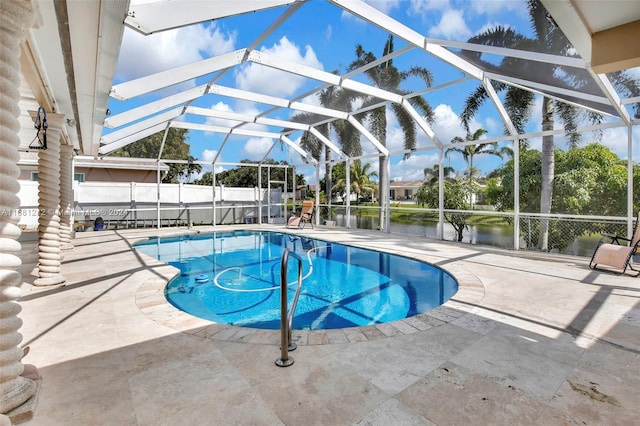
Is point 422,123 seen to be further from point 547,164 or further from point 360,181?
point 360,181

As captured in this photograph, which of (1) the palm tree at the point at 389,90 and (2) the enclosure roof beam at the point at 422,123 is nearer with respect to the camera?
(2) the enclosure roof beam at the point at 422,123

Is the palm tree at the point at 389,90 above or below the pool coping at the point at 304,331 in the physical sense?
above

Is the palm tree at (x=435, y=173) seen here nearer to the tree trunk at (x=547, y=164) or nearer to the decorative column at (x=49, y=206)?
the tree trunk at (x=547, y=164)

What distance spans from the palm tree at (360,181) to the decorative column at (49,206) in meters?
23.2

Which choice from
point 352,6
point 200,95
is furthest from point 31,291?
point 352,6

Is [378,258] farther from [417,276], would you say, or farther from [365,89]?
[365,89]

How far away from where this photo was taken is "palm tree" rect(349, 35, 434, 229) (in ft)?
29.7

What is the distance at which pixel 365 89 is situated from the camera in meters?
7.75

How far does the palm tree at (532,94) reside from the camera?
521 cm

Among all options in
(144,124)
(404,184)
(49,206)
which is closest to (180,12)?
(49,206)

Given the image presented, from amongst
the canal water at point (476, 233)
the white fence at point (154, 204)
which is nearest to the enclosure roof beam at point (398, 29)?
the canal water at point (476, 233)

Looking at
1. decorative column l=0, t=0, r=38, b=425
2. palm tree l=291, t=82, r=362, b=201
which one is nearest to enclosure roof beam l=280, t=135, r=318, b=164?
palm tree l=291, t=82, r=362, b=201

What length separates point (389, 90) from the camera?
887 cm

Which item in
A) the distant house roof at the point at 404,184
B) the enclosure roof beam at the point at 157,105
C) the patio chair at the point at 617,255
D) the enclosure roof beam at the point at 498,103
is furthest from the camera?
the distant house roof at the point at 404,184
